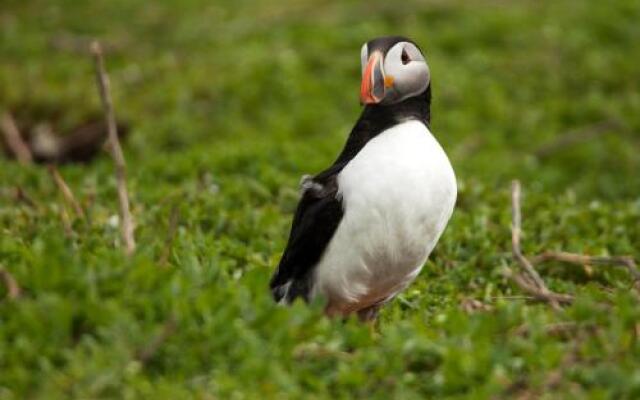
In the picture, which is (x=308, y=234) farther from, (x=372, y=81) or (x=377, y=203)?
(x=372, y=81)

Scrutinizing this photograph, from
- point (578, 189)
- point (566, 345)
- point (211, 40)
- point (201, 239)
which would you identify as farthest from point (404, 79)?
point (211, 40)

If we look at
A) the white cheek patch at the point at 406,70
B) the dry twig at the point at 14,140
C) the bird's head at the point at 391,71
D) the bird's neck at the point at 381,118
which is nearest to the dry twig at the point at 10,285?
the bird's neck at the point at 381,118

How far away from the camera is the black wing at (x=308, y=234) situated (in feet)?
16.4

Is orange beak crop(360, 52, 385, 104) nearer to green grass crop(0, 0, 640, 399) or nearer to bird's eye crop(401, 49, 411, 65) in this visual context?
bird's eye crop(401, 49, 411, 65)

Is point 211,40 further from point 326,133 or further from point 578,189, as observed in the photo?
point 578,189

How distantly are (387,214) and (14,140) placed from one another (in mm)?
6122

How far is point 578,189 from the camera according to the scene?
9.65 meters

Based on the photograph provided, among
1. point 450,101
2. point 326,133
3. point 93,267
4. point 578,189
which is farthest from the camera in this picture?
point 450,101

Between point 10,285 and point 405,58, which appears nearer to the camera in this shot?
point 10,285

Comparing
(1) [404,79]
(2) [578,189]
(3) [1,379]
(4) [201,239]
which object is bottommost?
(2) [578,189]

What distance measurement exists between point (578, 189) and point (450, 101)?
1915 millimetres

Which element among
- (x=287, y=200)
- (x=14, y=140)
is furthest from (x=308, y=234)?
(x=14, y=140)

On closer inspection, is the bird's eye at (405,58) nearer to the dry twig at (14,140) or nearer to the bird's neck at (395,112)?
the bird's neck at (395,112)

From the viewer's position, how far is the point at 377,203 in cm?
473
